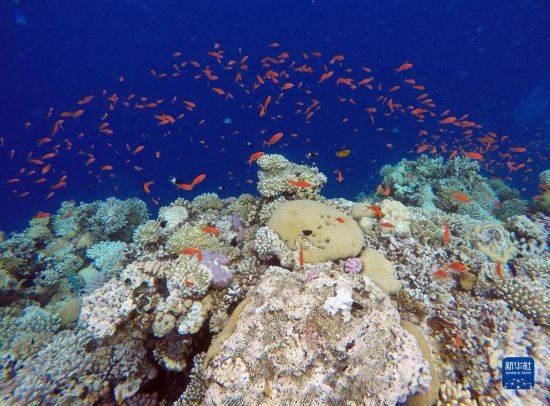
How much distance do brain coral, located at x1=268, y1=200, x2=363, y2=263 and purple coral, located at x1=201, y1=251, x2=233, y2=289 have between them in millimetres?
1318

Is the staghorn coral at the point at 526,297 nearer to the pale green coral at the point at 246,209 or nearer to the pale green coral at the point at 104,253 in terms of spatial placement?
the pale green coral at the point at 246,209

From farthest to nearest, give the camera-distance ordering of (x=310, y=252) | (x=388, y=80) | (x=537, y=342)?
(x=388, y=80) < (x=310, y=252) < (x=537, y=342)

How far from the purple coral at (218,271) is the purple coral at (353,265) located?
89.3 inches

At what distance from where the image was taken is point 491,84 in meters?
88.1

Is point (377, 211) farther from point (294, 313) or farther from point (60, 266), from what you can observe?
point (60, 266)

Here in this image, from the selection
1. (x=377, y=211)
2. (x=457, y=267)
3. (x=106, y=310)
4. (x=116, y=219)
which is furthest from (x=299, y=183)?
(x=116, y=219)

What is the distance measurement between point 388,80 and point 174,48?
63.3 metres

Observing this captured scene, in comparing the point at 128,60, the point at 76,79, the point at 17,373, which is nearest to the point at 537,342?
the point at 17,373

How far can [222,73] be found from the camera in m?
73.0

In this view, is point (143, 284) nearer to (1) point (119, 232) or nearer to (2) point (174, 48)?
(1) point (119, 232)

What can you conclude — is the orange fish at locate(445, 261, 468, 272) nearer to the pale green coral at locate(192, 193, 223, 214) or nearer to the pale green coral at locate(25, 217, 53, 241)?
the pale green coral at locate(192, 193, 223, 214)

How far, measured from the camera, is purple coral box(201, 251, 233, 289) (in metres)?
5.30

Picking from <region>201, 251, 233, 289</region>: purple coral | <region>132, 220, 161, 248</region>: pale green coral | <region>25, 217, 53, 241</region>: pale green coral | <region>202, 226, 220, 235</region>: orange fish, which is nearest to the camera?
<region>201, 251, 233, 289</region>: purple coral

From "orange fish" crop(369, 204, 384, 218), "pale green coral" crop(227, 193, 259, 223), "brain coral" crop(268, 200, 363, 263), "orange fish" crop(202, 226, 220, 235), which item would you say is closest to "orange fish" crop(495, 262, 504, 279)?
A: "orange fish" crop(369, 204, 384, 218)
